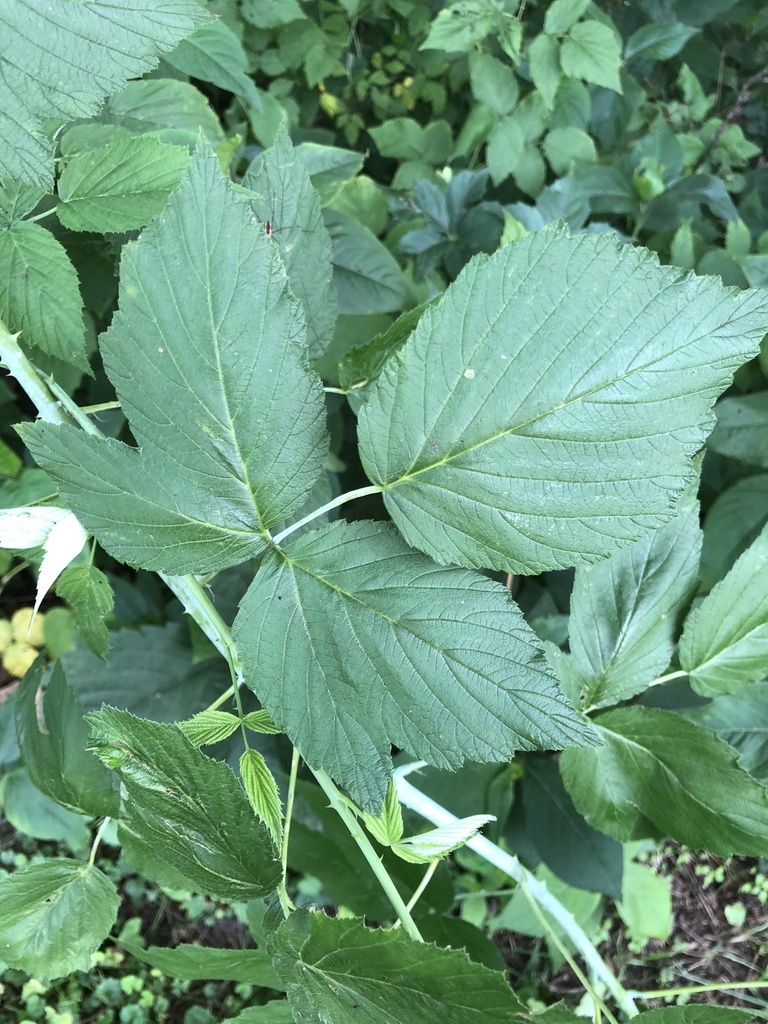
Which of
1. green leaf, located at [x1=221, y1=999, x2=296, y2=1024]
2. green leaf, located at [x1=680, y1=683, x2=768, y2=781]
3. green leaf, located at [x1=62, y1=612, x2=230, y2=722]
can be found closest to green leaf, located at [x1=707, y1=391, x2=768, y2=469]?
green leaf, located at [x1=680, y1=683, x2=768, y2=781]

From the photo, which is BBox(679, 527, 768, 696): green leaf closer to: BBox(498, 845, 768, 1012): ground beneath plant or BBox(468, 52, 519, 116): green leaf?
BBox(498, 845, 768, 1012): ground beneath plant

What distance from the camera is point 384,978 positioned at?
1.63 feet

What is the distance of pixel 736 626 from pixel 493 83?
1.25m

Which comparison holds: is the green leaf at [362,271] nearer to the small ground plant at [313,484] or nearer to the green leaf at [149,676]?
the small ground plant at [313,484]

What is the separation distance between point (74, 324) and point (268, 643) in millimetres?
365

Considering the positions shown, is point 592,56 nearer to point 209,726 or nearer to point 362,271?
point 362,271

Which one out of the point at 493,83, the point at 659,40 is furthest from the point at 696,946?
the point at 659,40

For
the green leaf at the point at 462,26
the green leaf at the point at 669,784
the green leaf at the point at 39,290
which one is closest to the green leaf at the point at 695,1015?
the green leaf at the point at 669,784

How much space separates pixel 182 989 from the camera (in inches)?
54.3

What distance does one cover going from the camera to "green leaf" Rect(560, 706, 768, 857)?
2.19ft

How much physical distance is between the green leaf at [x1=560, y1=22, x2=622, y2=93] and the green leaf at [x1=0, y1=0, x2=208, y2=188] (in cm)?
115

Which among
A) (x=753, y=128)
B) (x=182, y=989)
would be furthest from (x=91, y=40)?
(x=753, y=128)

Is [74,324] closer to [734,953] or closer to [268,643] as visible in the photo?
[268,643]

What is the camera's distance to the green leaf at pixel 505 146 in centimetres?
143
